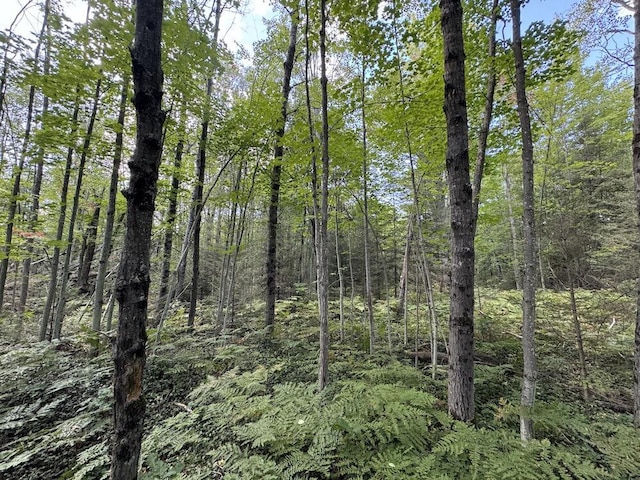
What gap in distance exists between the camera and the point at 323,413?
2.64m

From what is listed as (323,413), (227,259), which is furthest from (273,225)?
(323,413)

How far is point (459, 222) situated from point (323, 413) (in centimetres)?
229

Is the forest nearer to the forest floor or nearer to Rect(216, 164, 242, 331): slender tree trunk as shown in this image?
the forest floor

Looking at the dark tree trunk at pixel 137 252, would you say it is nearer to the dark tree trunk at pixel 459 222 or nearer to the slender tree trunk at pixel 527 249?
the dark tree trunk at pixel 459 222

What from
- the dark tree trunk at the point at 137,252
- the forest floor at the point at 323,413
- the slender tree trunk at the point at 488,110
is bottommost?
the forest floor at the point at 323,413

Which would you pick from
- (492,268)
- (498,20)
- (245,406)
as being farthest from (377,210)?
(492,268)

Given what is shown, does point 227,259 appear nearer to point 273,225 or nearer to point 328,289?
point 273,225

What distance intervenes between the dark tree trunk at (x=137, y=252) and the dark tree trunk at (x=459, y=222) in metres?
2.56

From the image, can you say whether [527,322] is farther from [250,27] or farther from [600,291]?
[250,27]

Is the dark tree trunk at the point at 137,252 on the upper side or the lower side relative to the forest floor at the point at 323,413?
upper

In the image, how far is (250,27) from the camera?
281 inches

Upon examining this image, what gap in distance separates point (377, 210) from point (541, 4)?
4427mm

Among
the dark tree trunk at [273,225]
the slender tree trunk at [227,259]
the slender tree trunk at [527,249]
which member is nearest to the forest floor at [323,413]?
the slender tree trunk at [527,249]

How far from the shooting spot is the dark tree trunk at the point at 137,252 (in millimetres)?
1479
